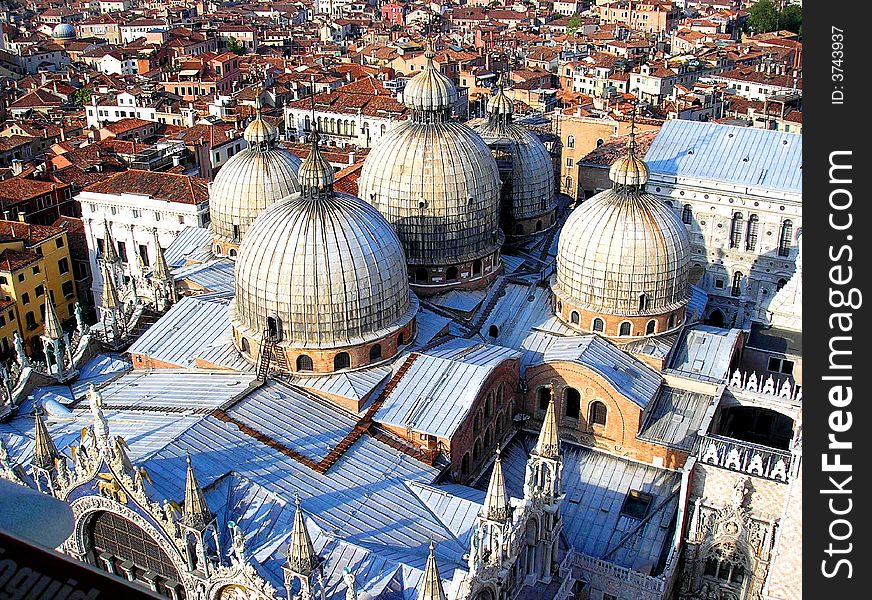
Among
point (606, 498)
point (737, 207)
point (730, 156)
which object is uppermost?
point (730, 156)

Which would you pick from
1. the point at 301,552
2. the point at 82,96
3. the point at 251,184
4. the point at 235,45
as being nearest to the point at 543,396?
the point at 301,552

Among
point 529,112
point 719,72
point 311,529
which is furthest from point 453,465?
point 719,72

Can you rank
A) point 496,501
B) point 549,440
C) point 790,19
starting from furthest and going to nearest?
point 790,19 → point 549,440 → point 496,501

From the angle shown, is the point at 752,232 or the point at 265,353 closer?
the point at 265,353

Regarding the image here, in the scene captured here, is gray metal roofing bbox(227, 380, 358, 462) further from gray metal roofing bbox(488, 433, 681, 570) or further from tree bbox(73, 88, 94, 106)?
tree bbox(73, 88, 94, 106)

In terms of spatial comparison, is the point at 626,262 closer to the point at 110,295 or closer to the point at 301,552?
the point at 301,552

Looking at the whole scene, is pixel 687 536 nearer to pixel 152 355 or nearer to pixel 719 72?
pixel 152 355

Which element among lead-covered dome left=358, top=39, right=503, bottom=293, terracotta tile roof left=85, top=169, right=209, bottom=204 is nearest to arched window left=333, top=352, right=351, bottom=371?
lead-covered dome left=358, top=39, right=503, bottom=293

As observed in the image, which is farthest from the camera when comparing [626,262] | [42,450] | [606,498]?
[626,262]
